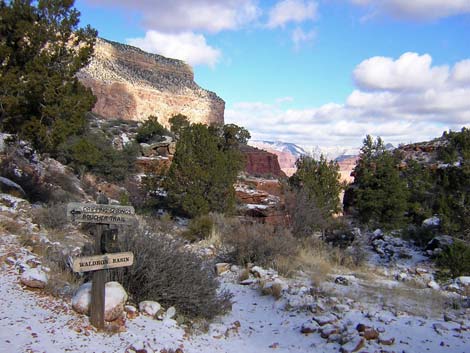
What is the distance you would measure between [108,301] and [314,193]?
Result: 1272 centimetres

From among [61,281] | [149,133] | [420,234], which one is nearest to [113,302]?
[61,281]

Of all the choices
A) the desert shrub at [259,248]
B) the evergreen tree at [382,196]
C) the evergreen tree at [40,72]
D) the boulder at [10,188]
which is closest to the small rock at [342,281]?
the desert shrub at [259,248]

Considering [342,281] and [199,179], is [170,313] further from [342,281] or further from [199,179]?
[199,179]

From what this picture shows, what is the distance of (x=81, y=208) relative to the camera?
5039 mm

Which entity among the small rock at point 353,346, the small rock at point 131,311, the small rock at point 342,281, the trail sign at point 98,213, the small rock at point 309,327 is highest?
the trail sign at point 98,213

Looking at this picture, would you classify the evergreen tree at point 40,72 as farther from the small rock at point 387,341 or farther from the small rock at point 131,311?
the small rock at point 387,341

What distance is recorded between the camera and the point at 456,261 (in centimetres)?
1080

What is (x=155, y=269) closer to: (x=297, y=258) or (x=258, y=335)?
(x=258, y=335)

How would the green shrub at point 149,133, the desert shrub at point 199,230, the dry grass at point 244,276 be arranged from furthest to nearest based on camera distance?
the green shrub at point 149,133 → the desert shrub at point 199,230 → the dry grass at point 244,276

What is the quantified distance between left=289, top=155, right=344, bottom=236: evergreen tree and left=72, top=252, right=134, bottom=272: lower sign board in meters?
10.1

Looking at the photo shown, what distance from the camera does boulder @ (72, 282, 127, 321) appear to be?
209 inches

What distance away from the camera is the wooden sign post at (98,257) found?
5.00m

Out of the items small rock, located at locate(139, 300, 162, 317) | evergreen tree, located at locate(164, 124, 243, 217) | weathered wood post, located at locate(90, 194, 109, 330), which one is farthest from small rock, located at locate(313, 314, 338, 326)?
evergreen tree, located at locate(164, 124, 243, 217)

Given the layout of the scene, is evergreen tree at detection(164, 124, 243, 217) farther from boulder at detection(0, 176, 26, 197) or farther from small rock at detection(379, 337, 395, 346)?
small rock at detection(379, 337, 395, 346)
